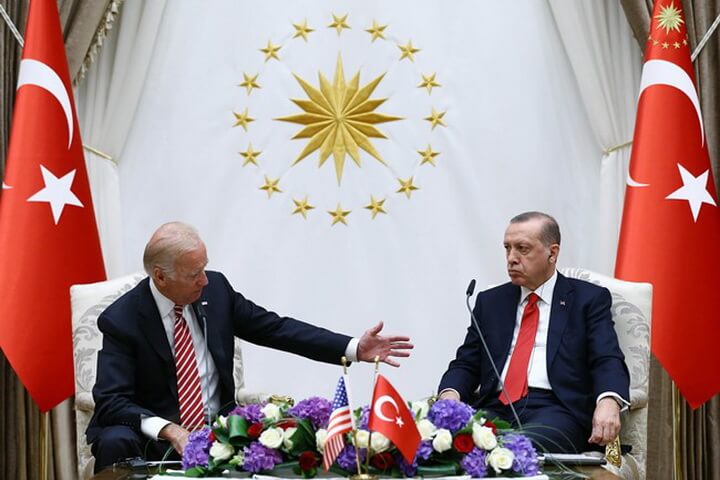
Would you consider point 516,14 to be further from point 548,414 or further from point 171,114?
point 548,414

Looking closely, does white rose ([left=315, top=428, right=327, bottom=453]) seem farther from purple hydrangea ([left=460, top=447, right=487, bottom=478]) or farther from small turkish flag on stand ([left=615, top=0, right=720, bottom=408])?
small turkish flag on stand ([left=615, top=0, right=720, bottom=408])

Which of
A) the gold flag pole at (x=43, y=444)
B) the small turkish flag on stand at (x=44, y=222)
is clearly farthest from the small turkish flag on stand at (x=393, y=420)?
the gold flag pole at (x=43, y=444)

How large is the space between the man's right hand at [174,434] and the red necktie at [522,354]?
1269 millimetres

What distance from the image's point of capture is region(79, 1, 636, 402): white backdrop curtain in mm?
5500

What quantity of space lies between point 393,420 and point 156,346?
1491mm

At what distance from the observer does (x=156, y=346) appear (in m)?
3.88

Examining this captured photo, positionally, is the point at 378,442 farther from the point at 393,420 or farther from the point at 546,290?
the point at 546,290

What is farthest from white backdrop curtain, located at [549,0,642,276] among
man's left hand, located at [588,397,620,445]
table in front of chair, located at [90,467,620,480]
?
table in front of chair, located at [90,467,620,480]

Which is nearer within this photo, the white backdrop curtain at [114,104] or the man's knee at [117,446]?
the man's knee at [117,446]

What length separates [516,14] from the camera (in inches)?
Result: 217

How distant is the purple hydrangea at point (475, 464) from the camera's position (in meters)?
2.72

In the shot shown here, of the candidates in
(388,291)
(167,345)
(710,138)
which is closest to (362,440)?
(167,345)

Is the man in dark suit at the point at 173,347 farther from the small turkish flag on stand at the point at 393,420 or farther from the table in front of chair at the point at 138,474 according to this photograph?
the small turkish flag on stand at the point at 393,420

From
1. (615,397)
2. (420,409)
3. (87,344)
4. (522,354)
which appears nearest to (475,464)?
(420,409)
